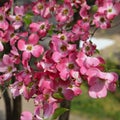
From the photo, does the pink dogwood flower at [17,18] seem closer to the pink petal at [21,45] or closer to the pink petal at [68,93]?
the pink petal at [21,45]

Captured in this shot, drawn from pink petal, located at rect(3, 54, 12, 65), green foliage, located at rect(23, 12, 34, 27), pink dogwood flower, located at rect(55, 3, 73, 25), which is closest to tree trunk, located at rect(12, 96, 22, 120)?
green foliage, located at rect(23, 12, 34, 27)

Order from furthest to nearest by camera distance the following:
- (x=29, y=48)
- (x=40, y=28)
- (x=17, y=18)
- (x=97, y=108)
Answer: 1. (x=97, y=108)
2. (x=17, y=18)
3. (x=40, y=28)
4. (x=29, y=48)

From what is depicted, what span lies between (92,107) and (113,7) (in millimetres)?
3214

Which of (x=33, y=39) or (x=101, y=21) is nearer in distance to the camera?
(x=33, y=39)

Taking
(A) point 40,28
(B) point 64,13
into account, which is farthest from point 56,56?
(B) point 64,13

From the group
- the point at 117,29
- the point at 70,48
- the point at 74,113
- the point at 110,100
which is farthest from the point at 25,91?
the point at 117,29

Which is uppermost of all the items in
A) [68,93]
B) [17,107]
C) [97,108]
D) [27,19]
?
[27,19]

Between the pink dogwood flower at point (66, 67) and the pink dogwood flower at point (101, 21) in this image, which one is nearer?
the pink dogwood flower at point (66, 67)

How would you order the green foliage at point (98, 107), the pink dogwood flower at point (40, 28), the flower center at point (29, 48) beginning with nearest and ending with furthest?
the flower center at point (29, 48)
the pink dogwood flower at point (40, 28)
the green foliage at point (98, 107)

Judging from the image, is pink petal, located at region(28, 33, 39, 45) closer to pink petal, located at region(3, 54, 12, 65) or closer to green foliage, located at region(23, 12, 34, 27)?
pink petal, located at region(3, 54, 12, 65)

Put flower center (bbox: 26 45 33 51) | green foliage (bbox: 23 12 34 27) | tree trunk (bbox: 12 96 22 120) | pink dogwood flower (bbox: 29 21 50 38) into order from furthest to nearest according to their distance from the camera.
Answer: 1. tree trunk (bbox: 12 96 22 120)
2. green foliage (bbox: 23 12 34 27)
3. pink dogwood flower (bbox: 29 21 50 38)
4. flower center (bbox: 26 45 33 51)

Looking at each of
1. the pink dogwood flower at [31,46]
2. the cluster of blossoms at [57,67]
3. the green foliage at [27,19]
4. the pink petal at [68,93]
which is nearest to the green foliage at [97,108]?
the green foliage at [27,19]

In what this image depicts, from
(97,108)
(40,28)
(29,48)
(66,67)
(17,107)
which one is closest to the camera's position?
(66,67)

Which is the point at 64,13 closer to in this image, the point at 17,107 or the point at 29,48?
the point at 29,48
